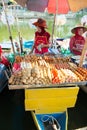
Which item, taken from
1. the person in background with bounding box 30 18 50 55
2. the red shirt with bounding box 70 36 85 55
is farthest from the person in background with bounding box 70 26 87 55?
the person in background with bounding box 30 18 50 55

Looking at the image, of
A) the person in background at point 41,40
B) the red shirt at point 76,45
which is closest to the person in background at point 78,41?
the red shirt at point 76,45

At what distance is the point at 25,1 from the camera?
2059 millimetres

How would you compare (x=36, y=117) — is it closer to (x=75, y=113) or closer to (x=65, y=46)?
(x=75, y=113)

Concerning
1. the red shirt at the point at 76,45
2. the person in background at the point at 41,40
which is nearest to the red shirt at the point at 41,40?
the person in background at the point at 41,40

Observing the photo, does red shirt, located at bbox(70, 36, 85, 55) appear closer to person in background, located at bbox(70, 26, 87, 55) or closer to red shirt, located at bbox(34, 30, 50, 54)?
person in background, located at bbox(70, 26, 87, 55)

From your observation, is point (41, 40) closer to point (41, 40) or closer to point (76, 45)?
point (41, 40)

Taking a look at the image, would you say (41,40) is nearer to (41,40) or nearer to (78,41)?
(41,40)

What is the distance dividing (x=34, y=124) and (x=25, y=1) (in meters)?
1.33

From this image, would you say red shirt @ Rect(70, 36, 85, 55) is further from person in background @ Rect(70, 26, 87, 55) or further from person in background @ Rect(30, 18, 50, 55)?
person in background @ Rect(30, 18, 50, 55)

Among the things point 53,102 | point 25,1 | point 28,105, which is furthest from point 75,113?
point 25,1

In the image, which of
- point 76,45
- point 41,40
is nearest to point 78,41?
point 76,45

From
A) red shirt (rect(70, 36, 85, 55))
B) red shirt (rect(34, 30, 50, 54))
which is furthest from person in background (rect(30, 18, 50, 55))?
red shirt (rect(70, 36, 85, 55))

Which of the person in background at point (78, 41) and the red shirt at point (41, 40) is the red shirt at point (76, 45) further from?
the red shirt at point (41, 40)

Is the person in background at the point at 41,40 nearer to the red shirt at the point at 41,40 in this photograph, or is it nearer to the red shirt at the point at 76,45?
the red shirt at the point at 41,40
